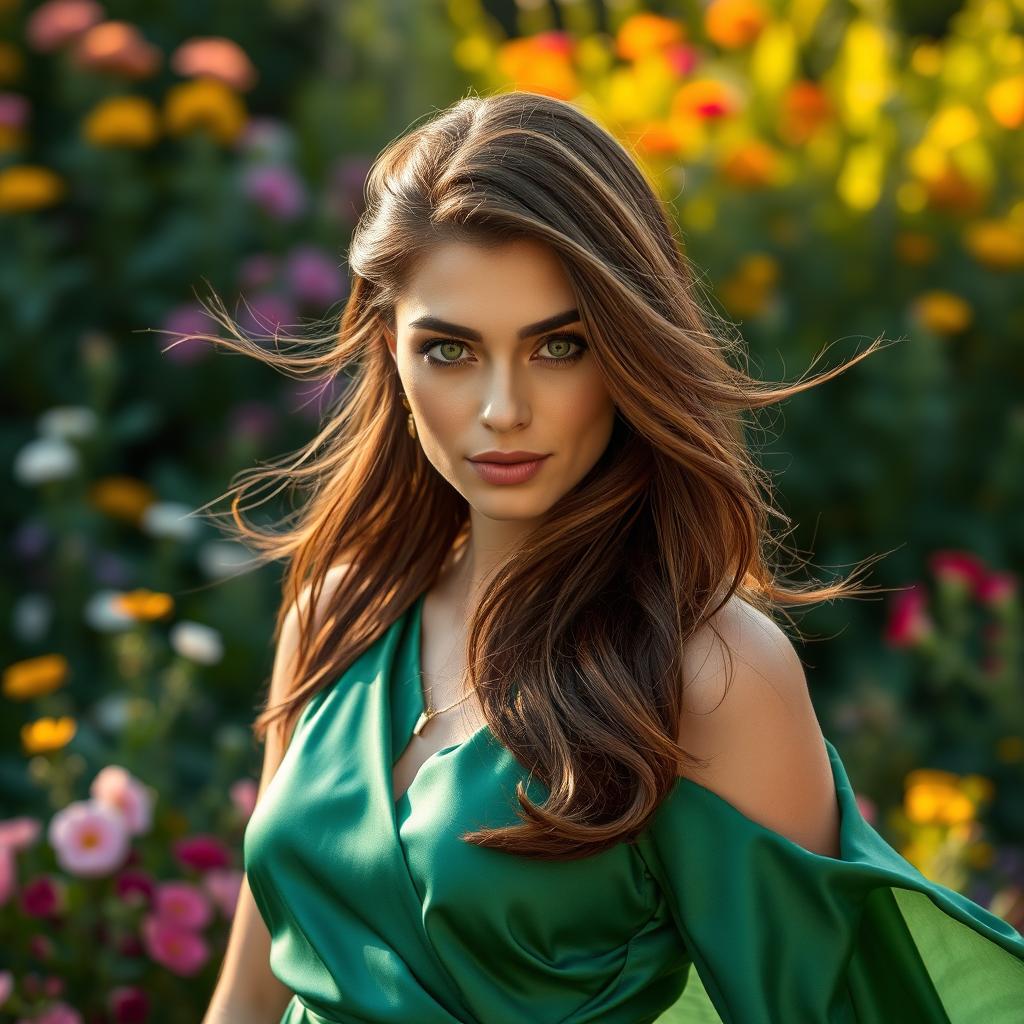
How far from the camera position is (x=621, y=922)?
5.65 ft

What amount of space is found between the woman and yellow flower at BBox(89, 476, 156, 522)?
231 centimetres

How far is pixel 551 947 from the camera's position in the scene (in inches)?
67.1

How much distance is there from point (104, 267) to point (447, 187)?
3017mm

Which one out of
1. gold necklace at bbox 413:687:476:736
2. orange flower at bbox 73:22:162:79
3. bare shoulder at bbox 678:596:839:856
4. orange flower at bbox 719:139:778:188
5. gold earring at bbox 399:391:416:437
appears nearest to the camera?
bare shoulder at bbox 678:596:839:856

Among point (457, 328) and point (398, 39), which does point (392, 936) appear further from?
point (398, 39)

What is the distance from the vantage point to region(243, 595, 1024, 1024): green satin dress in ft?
5.49

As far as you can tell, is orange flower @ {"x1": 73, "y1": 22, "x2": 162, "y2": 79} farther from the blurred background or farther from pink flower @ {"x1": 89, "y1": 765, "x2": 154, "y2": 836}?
pink flower @ {"x1": 89, "y1": 765, "x2": 154, "y2": 836}

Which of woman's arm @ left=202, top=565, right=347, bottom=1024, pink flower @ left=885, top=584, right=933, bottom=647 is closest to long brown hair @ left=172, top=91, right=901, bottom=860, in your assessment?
woman's arm @ left=202, top=565, right=347, bottom=1024

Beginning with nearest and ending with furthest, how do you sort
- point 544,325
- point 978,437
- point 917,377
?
1. point 544,325
2. point 917,377
3. point 978,437

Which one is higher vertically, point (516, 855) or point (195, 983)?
point (516, 855)

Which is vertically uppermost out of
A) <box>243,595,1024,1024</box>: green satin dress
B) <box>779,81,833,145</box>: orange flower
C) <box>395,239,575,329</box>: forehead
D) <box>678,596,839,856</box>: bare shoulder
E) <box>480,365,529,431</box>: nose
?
<box>395,239,575,329</box>: forehead

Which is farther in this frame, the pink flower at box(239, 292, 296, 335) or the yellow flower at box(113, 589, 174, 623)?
the pink flower at box(239, 292, 296, 335)

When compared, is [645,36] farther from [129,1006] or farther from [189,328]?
[129,1006]

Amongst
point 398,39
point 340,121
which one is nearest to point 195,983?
point 340,121
